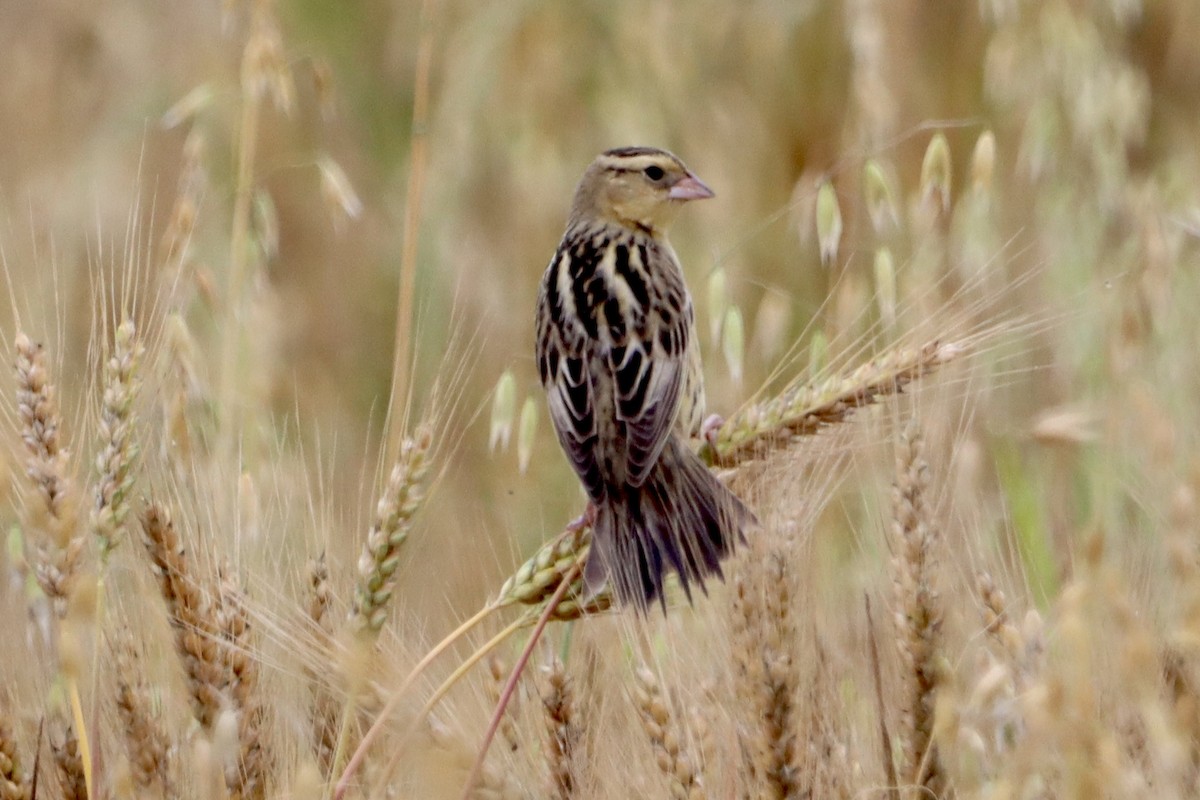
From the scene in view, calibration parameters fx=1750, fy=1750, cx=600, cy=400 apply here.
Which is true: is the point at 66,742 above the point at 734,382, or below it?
below

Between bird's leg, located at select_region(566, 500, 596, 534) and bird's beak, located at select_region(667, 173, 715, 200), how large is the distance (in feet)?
3.38

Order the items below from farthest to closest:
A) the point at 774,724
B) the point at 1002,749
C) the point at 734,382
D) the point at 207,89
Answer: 1. the point at 207,89
2. the point at 734,382
3. the point at 774,724
4. the point at 1002,749

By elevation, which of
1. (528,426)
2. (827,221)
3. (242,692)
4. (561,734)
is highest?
(827,221)

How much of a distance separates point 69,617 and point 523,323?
2231mm

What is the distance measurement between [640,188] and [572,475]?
0.63 metres

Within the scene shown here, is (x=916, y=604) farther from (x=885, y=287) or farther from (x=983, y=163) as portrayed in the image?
(x=983, y=163)

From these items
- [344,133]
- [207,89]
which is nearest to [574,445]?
[207,89]

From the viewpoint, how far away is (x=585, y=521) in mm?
2504

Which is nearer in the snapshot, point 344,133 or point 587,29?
point 587,29

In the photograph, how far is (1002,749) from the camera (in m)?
1.74

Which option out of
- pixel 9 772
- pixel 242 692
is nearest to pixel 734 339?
pixel 242 692

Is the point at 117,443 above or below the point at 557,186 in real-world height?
below

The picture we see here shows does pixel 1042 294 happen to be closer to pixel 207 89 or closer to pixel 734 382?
pixel 734 382

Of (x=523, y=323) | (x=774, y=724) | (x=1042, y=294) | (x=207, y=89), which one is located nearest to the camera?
(x=774, y=724)
